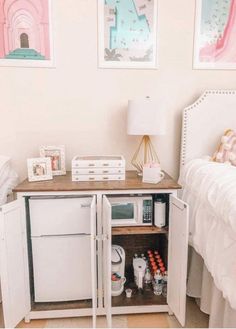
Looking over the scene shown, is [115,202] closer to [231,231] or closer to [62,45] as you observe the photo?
[231,231]

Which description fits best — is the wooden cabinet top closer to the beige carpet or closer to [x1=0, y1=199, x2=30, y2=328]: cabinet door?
[x1=0, y1=199, x2=30, y2=328]: cabinet door

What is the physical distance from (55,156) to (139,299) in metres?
1.09

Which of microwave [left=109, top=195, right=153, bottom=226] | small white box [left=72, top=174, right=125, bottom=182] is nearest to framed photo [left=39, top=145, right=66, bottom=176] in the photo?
small white box [left=72, top=174, right=125, bottom=182]

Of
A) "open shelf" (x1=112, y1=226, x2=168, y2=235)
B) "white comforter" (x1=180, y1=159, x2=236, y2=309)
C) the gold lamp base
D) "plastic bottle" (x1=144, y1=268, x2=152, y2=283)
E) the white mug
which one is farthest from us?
the gold lamp base

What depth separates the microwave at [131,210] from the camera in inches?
65.1

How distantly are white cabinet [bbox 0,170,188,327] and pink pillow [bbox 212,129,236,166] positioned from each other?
0.45 m

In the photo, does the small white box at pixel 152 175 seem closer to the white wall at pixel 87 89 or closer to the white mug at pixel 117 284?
the white wall at pixel 87 89

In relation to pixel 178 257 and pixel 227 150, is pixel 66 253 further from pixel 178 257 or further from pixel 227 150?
pixel 227 150

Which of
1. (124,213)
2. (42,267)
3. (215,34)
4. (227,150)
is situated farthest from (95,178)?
(215,34)

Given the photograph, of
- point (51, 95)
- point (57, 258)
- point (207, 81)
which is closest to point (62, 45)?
point (51, 95)

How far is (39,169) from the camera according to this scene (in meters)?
1.71

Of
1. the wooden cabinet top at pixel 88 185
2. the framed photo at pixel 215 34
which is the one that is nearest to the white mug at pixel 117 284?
the wooden cabinet top at pixel 88 185

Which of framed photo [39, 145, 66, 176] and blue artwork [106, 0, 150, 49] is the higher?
blue artwork [106, 0, 150, 49]

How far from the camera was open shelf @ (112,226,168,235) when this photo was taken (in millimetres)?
1631
